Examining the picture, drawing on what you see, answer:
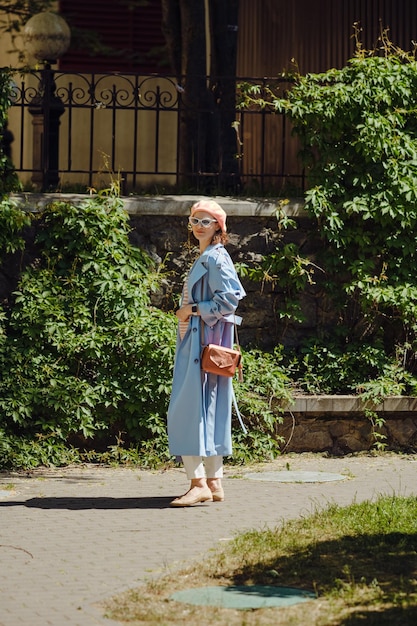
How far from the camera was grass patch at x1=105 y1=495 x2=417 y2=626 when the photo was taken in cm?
540

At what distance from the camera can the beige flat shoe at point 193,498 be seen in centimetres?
816

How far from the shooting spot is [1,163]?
34.9 ft

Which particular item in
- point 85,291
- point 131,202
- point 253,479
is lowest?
point 253,479

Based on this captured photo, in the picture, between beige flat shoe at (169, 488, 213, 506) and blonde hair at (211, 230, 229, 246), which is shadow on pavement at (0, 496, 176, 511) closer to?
beige flat shoe at (169, 488, 213, 506)

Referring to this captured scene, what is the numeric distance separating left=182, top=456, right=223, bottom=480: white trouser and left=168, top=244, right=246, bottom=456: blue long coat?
0.08 meters

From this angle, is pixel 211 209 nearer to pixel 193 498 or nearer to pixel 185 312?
pixel 185 312

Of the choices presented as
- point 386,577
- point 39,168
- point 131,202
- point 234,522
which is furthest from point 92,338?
point 386,577

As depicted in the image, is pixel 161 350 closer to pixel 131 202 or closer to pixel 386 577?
pixel 131 202

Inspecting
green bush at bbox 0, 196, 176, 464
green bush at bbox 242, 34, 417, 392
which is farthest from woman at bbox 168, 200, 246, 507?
green bush at bbox 242, 34, 417, 392

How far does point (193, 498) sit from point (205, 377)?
81cm

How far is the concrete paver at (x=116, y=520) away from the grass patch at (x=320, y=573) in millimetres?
201

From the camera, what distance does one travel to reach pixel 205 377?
8336 millimetres

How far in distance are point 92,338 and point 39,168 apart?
216cm

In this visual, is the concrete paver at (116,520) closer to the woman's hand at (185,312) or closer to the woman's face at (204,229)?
the woman's hand at (185,312)
